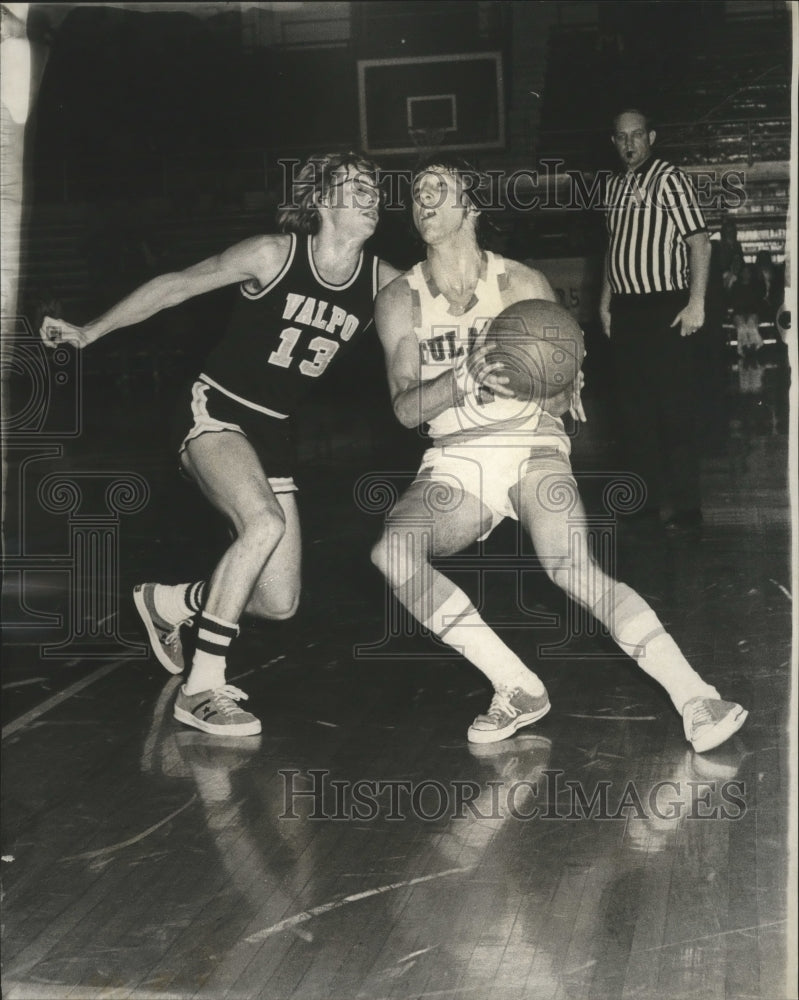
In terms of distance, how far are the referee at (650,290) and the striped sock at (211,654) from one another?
1.18 meters

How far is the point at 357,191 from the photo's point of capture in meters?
3.02

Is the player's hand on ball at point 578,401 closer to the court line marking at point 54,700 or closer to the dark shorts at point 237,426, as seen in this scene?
the dark shorts at point 237,426

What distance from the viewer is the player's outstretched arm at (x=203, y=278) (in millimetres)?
3105

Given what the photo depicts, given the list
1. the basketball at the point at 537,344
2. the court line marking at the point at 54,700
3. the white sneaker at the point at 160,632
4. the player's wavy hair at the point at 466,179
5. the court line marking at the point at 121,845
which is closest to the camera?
the court line marking at the point at 121,845

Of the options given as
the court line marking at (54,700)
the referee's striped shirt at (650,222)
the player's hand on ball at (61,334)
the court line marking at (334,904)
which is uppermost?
the referee's striped shirt at (650,222)

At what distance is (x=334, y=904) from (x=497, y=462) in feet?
3.87

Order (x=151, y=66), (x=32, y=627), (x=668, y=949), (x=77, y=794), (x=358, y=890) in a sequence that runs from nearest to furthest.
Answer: (x=668, y=949) → (x=358, y=890) → (x=77, y=794) → (x=151, y=66) → (x=32, y=627)

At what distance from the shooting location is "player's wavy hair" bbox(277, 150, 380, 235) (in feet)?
9.97

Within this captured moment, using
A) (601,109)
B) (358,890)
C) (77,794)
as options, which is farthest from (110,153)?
(358,890)

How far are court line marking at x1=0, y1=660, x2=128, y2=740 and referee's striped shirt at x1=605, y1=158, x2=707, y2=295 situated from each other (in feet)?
6.30

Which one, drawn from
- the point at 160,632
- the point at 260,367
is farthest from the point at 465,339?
the point at 160,632

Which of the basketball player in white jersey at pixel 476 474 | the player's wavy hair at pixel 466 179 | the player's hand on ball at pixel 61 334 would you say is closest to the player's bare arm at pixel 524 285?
the basketball player in white jersey at pixel 476 474

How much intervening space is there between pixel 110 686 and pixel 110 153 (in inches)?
61.8

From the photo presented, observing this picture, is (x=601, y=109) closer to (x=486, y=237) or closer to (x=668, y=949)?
(x=486, y=237)
